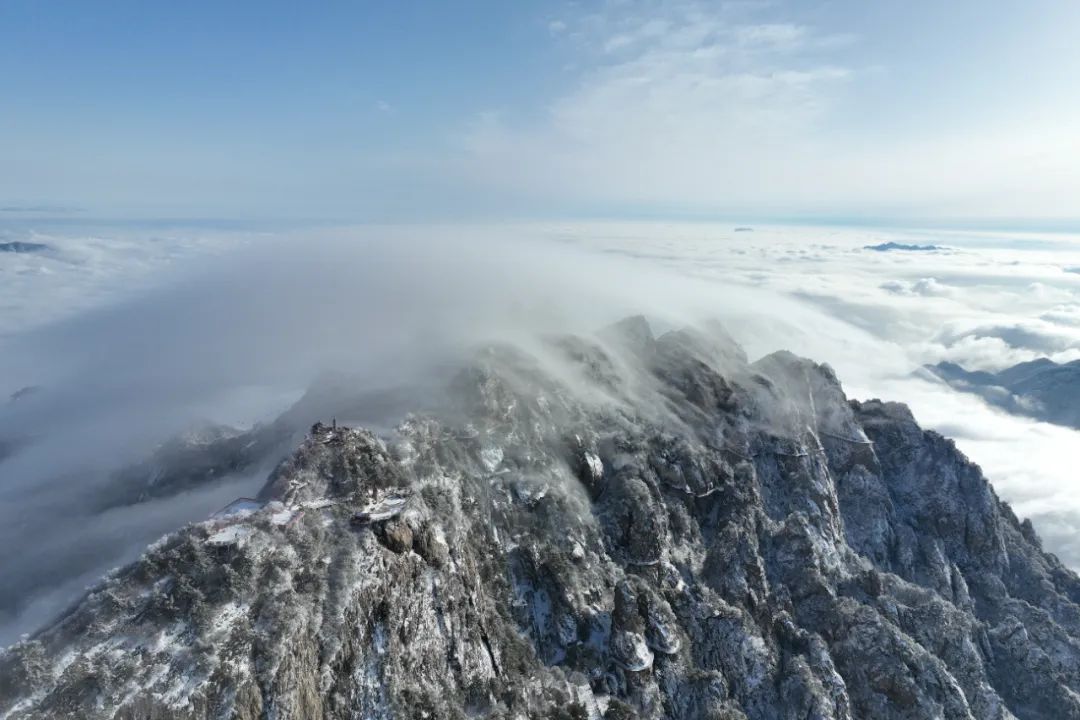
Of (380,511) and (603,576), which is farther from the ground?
(380,511)

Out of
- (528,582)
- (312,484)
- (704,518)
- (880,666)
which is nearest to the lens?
(312,484)

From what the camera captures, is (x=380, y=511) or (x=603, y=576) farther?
(x=603, y=576)

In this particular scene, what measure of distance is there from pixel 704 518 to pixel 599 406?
26.5m

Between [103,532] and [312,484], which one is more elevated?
[312,484]

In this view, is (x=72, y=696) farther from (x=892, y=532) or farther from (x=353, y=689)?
(x=892, y=532)

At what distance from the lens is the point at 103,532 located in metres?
88.4

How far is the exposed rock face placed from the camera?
47.3 m

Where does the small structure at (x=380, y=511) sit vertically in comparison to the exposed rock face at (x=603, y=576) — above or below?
above

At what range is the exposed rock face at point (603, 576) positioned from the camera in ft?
155

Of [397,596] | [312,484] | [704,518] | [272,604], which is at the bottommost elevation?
[704,518]

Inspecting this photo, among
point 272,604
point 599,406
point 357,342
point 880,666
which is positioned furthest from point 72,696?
point 357,342

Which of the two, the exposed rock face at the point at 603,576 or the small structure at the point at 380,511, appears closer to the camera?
the exposed rock face at the point at 603,576

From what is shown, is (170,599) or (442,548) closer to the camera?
(170,599)

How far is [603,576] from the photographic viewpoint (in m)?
81.6
